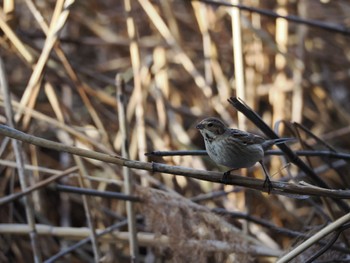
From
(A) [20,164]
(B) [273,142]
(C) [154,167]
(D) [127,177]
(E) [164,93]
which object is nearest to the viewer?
(C) [154,167]

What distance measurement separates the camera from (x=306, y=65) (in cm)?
457

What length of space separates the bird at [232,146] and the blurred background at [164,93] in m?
0.44

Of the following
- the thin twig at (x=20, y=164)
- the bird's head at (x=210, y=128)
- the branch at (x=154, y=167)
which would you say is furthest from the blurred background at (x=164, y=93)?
the branch at (x=154, y=167)

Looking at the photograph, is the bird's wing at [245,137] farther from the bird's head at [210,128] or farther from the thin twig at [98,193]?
the thin twig at [98,193]

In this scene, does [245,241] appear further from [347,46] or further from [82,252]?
[347,46]

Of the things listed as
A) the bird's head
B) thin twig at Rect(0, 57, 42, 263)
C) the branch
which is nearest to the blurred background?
thin twig at Rect(0, 57, 42, 263)

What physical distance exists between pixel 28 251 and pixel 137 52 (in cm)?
128

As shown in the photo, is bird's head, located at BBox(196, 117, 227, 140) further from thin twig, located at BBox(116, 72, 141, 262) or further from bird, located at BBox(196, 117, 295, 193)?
thin twig, located at BBox(116, 72, 141, 262)

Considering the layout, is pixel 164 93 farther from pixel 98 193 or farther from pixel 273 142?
pixel 273 142

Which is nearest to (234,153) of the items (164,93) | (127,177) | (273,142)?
(273,142)

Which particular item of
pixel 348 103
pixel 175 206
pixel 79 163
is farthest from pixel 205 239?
pixel 348 103

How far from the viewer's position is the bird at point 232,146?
2250mm

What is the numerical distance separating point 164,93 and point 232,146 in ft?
6.00

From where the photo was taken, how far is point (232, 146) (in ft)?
7.52
